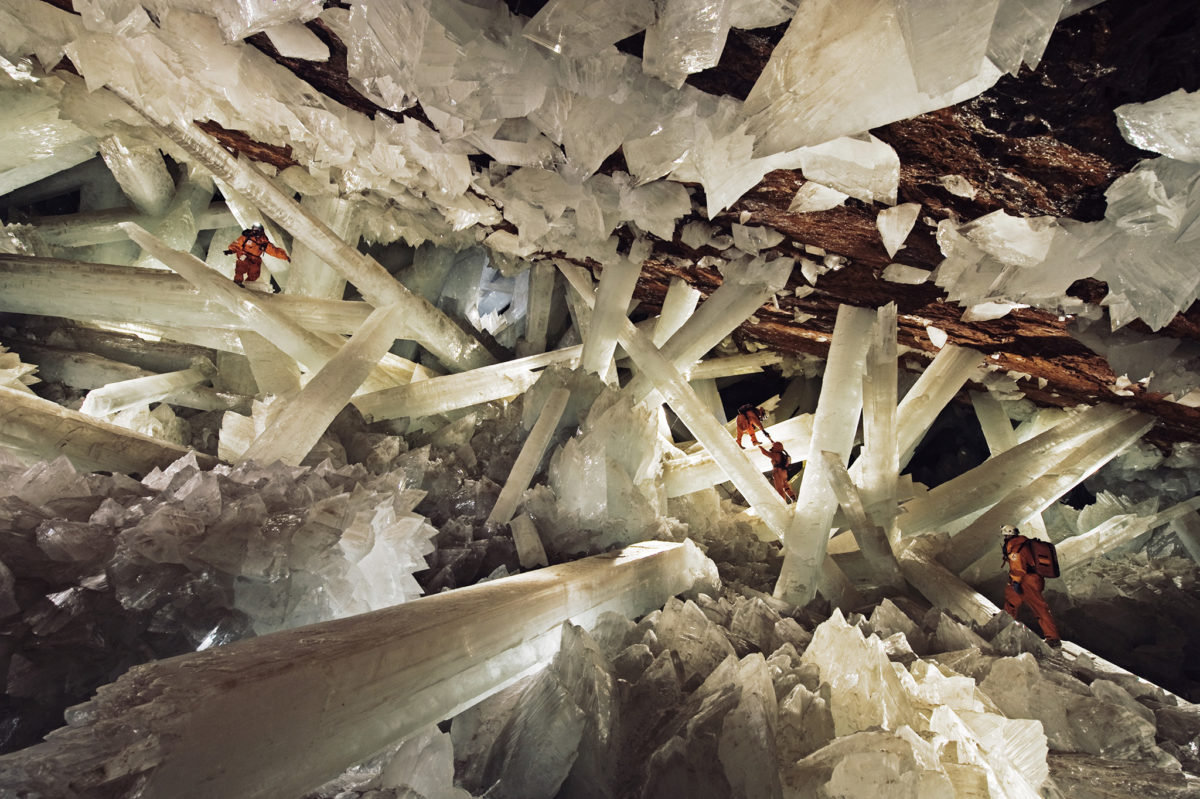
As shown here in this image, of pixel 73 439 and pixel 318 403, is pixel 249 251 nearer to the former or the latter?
pixel 318 403

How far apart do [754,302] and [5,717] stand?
386cm

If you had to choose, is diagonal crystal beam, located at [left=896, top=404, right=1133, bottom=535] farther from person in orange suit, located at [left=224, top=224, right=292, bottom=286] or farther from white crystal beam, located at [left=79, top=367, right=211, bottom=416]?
white crystal beam, located at [left=79, top=367, right=211, bottom=416]

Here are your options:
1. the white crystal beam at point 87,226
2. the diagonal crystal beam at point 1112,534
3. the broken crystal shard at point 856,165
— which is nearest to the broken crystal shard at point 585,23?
the broken crystal shard at point 856,165

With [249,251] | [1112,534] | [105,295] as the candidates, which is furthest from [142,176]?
[1112,534]

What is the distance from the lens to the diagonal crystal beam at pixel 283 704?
35.5 inches

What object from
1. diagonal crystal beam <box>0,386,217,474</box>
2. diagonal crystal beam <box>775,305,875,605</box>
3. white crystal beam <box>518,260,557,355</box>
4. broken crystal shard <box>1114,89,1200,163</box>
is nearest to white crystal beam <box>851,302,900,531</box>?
diagonal crystal beam <box>775,305,875,605</box>

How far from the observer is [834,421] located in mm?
3934

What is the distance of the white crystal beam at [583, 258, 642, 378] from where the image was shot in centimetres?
441

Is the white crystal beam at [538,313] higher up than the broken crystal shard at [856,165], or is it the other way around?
the broken crystal shard at [856,165]

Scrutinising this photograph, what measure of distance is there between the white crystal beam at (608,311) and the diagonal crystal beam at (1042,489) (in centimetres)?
288

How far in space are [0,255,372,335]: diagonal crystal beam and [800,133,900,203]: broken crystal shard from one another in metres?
3.81

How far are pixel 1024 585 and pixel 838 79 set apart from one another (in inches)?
141

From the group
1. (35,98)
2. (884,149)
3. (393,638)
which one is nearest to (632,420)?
(884,149)

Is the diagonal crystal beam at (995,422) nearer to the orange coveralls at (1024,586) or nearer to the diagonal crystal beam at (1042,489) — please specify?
the diagonal crystal beam at (1042,489)
